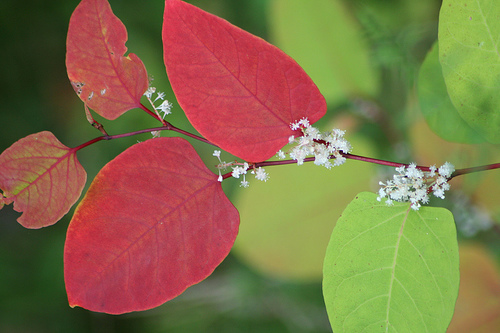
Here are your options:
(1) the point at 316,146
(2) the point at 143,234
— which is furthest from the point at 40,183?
(1) the point at 316,146

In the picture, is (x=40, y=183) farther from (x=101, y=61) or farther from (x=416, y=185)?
(x=416, y=185)

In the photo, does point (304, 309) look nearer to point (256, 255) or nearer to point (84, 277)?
point (256, 255)

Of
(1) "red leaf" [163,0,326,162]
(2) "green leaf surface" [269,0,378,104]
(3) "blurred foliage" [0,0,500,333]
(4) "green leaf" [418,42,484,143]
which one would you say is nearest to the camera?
(1) "red leaf" [163,0,326,162]

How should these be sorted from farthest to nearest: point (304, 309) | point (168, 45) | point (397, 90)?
point (304, 309)
point (397, 90)
point (168, 45)

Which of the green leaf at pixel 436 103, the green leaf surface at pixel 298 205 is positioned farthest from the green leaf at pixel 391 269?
the green leaf surface at pixel 298 205

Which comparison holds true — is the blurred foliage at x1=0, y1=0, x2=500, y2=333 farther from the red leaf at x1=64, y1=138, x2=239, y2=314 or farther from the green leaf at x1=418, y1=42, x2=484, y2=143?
the red leaf at x1=64, y1=138, x2=239, y2=314

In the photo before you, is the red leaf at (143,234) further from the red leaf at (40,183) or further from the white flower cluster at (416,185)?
the white flower cluster at (416,185)

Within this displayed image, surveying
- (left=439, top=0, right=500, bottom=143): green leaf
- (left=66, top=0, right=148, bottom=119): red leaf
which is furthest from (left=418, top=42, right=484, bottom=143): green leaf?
(left=66, top=0, right=148, bottom=119): red leaf

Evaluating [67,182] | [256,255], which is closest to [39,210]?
[67,182]
